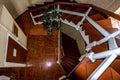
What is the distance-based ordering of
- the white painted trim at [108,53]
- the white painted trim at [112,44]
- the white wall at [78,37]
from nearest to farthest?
the white painted trim at [108,53] → the white painted trim at [112,44] → the white wall at [78,37]

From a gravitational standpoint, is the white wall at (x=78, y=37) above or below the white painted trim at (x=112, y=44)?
above

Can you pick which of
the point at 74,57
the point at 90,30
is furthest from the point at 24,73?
the point at 90,30

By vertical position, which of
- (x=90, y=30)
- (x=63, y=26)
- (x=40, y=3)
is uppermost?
(x=40, y=3)

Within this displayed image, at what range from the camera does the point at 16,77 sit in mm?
3746

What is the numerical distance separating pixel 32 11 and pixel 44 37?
909mm

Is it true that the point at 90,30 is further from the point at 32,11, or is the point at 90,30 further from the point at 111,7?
the point at 32,11

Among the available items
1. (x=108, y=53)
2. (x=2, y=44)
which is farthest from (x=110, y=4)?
(x=2, y=44)

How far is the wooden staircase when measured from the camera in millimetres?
2325

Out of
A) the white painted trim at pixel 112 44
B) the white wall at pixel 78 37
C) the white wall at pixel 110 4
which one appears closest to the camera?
the white painted trim at pixel 112 44

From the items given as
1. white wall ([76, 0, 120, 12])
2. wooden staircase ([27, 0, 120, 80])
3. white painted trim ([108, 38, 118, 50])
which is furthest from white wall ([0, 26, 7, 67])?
white wall ([76, 0, 120, 12])

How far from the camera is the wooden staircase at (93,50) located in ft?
7.63

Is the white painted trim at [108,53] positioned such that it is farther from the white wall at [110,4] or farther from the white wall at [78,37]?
the white wall at [110,4]

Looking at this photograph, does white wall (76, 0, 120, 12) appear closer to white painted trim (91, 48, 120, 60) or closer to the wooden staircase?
the wooden staircase

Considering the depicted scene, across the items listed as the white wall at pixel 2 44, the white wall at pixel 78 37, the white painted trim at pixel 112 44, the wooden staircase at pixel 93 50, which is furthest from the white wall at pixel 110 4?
the white wall at pixel 2 44
